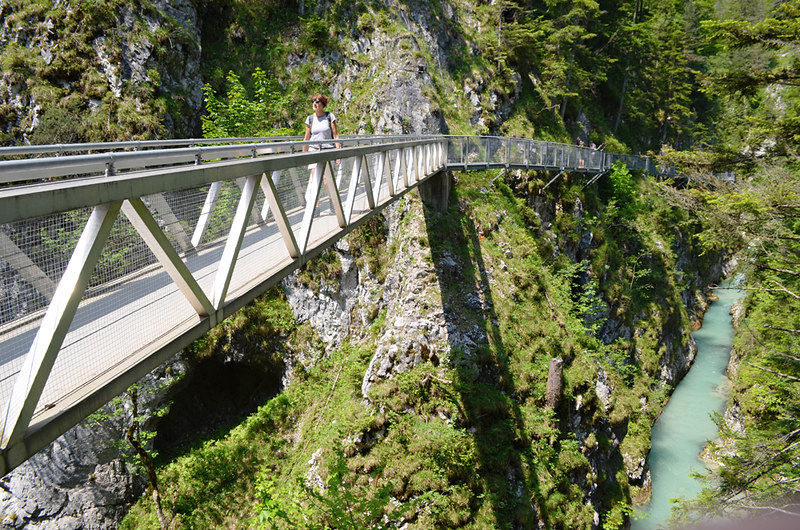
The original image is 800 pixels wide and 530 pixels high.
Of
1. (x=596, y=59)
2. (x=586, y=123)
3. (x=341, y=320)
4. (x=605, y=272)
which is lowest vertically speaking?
(x=605, y=272)

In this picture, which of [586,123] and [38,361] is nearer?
[38,361]

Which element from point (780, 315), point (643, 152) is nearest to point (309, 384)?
point (780, 315)

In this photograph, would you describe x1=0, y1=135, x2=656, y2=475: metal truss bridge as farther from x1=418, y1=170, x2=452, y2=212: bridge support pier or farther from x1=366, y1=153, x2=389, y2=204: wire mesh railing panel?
x1=418, y1=170, x2=452, y2=212: bridge support pier

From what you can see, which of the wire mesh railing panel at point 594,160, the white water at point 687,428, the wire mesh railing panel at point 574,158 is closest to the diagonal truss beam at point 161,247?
the white water at point 687,428

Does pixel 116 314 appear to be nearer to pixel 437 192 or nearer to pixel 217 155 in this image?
pixel 217 155

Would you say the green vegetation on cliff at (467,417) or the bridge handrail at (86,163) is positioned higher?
the bridge handrail at (86,163)

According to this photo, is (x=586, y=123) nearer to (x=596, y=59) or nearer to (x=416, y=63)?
(x=596, y=59)

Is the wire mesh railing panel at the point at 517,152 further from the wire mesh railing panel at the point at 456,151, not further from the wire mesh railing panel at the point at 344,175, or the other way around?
the wire mesh railing panel at the point at 344,175
